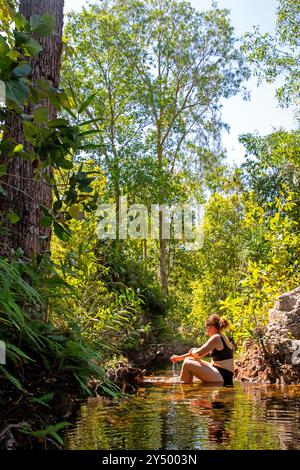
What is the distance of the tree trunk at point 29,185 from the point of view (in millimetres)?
3941

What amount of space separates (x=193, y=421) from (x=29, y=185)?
2675mm

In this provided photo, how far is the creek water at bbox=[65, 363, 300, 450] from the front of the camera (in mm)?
4155

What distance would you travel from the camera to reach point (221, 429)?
4750mm

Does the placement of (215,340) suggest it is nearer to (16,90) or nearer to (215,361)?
(215,361)

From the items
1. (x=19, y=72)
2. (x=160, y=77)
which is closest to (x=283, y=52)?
(x=160, y=77)

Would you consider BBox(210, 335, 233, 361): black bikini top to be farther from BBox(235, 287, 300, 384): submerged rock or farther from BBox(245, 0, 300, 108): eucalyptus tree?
BBox(245, 0, 300, 108): eucalyptus tree

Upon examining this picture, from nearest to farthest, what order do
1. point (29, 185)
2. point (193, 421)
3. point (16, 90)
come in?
point (16, 90), point (29, 185), point (193, 421)

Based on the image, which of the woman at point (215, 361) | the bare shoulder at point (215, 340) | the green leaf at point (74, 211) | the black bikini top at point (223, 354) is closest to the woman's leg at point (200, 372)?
the woman at point (215, 361)

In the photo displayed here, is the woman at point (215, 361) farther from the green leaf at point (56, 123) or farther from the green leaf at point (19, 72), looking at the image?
the green leaf at point (19, 72)

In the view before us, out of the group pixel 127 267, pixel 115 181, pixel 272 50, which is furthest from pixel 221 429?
pixel 115 181

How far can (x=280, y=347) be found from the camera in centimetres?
905

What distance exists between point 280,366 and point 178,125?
59.1ft

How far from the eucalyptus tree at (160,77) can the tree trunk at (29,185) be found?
17091 millimetres
